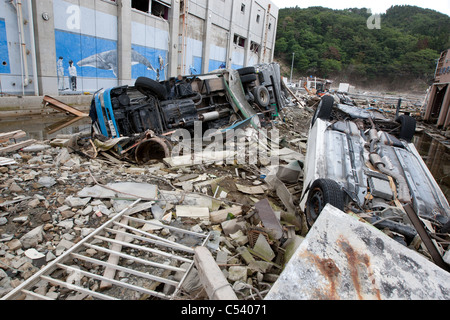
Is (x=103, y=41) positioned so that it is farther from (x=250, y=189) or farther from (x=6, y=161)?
(x=250, y=189)

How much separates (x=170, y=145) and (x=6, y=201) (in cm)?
289

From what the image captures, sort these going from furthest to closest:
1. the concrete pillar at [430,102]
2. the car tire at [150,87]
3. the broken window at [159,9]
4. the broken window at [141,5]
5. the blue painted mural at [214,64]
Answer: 1. the blue painted mural at [214,64]
2. the broken window at [159,9]
3. the concrete pillar at [430,102]
4. the broken window at [141,5]
5. the car tire at [150,87]

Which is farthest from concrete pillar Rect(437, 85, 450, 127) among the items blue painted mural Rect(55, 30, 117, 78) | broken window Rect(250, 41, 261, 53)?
broken window Rect(250, 41, 261, 53)

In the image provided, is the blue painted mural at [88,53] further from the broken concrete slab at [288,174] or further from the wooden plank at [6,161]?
the broken concrete slab at [288,174]

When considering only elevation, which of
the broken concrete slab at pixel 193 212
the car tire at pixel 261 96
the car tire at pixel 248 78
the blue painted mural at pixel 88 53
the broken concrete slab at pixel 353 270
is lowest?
the broken concrete slab at pixel 193 212

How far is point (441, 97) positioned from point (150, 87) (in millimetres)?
17690

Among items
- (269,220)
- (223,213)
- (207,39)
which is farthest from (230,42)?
(269,220)

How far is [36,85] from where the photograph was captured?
427 inches

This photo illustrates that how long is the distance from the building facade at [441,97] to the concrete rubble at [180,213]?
41.8 ft

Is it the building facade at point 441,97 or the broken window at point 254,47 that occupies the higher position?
the broken window at point 254,47

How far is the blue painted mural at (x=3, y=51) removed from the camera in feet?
32.1

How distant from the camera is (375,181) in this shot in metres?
3.50

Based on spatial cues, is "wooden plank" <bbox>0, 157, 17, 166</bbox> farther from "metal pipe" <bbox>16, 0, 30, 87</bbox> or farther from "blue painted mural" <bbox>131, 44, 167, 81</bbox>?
"blue painted mural" <bbox>131, 44, 167, 81</bbox>

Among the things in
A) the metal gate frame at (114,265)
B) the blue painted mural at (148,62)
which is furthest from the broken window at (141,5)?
the metal gate frame at (114,265)
